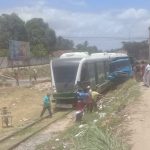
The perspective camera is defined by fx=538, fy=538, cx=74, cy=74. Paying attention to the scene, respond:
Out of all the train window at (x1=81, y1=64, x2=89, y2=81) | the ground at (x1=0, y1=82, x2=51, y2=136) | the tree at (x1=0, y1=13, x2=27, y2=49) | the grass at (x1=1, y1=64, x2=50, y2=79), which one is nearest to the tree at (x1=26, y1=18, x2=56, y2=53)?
the tree at (x1=0, y1=13, x2=27, y2=49)

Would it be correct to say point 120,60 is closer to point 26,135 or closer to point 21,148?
point 26,135

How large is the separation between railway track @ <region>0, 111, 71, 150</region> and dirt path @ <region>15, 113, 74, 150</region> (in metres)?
0.21

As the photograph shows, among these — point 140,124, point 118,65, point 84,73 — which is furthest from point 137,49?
point 140,124

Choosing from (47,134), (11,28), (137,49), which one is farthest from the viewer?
(11,28)

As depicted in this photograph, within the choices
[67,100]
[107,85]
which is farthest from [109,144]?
[107,85]

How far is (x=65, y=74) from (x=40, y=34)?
83.1m

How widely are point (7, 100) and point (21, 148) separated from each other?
1942 cm

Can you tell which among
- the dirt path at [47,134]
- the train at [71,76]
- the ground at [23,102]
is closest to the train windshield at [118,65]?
the ground at [23,102]

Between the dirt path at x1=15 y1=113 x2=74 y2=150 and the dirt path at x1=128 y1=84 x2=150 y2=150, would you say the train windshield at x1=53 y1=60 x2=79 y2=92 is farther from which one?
the dirt path at x1=128 y1=84 x2=150 y2=150

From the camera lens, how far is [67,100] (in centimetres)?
2969

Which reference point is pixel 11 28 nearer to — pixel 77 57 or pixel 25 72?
pixel 25 72

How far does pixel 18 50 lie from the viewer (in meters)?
66.4

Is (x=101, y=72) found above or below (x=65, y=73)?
below

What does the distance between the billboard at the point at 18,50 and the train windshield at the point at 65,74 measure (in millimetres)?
34832
